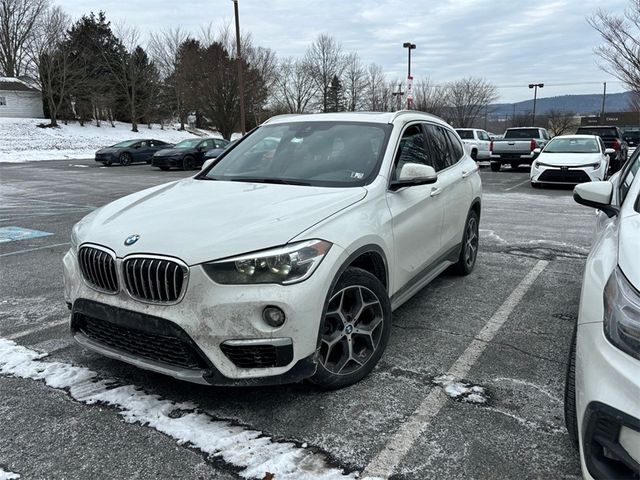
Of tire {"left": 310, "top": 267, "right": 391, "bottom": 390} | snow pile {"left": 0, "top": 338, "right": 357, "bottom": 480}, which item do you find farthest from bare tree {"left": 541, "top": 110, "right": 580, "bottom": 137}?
snow pile {"left": 0, "top": 338, "right": 357, "bottom": 480}

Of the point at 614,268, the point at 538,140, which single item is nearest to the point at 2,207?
the point at 614,268

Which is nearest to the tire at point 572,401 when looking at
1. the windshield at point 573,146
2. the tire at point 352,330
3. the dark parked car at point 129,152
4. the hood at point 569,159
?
the tire at point 352,330

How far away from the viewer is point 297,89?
56844 millimetres

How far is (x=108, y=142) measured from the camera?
41500mm

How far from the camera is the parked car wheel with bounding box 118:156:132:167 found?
26272 millimetres

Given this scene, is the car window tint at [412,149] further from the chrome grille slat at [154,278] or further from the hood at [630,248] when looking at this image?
the chrome grille slat at [154,278]

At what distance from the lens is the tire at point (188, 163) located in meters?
23.0

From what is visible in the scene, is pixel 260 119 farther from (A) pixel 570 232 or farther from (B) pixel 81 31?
(A) pixel 570 232

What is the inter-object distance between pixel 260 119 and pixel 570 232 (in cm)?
4027

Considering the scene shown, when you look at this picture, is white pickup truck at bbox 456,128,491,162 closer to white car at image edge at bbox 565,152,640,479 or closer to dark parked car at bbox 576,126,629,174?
dark parked car at bbox 576,126,629,174

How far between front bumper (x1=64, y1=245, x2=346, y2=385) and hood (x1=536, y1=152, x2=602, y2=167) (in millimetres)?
13430

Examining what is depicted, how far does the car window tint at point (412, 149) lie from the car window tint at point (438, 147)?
144 mm

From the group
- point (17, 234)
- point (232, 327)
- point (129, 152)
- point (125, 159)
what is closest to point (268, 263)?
point (232, 327)

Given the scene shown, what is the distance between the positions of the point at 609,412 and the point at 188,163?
23137mm
